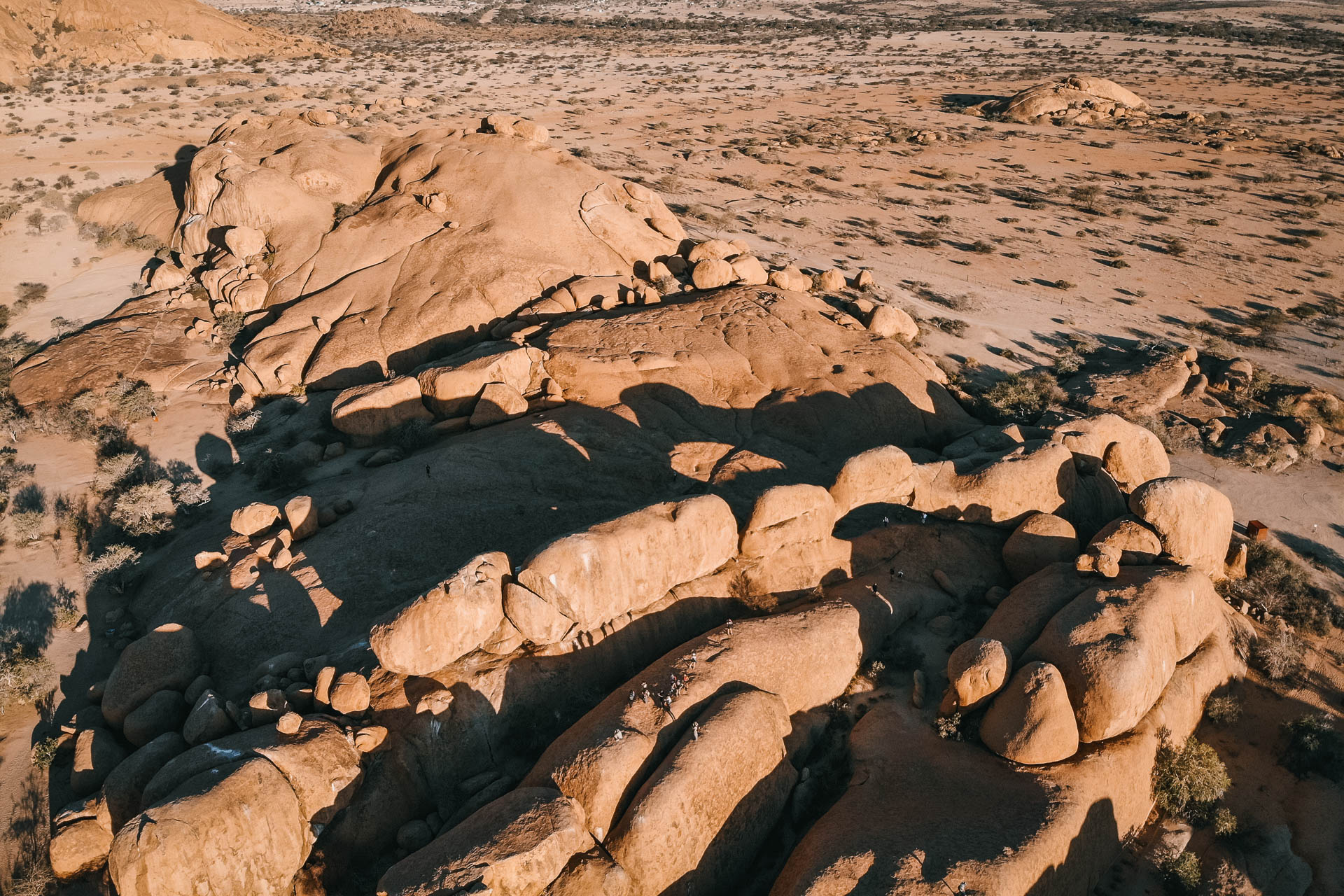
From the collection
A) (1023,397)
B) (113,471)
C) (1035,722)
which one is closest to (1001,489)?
(1035,722)

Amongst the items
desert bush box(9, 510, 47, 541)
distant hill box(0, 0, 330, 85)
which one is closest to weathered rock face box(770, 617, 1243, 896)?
desert bush box(9, 510, 47, 541)

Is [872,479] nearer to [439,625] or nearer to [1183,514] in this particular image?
[1183,514]

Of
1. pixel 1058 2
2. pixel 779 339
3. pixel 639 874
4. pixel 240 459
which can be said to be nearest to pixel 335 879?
→ pixel 639 874

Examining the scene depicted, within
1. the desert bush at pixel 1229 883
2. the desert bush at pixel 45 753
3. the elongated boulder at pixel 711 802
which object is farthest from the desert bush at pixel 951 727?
the desert bush at pixel 45 753

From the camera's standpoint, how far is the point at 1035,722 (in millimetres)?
11258

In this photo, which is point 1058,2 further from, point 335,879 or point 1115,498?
point 335,879

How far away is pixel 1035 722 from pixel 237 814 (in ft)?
39.9

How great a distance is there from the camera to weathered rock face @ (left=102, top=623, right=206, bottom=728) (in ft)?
42.8

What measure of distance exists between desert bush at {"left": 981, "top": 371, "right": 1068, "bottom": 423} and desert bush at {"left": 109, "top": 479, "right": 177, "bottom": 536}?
26.3 metres

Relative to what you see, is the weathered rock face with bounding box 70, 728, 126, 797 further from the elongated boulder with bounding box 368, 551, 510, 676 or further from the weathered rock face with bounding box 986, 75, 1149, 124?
the weathered rock face with bounding box 986, 75, 1149, 124

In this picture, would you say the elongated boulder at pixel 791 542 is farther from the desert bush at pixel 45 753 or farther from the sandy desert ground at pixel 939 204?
the desert bush at pixel 45 753

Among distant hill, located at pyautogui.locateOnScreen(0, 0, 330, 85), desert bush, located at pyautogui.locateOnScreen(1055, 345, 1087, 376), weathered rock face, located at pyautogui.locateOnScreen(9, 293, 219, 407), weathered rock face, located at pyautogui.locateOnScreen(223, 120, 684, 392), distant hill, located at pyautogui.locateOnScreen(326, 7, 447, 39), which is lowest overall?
desert bush, located at pyautogui.locateOnScreen(1055, 345, 1087, 376)

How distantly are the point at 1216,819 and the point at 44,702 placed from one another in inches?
891

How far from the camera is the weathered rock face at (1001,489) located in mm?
16500
